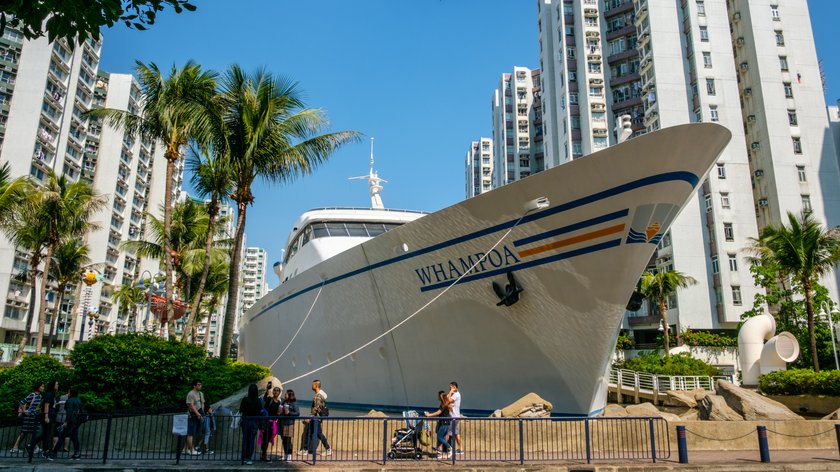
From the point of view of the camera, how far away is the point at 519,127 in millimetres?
73438

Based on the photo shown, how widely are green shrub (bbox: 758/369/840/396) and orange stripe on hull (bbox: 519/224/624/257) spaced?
17.4 m

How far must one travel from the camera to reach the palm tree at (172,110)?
16670 millimetres

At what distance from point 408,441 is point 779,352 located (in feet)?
69.9

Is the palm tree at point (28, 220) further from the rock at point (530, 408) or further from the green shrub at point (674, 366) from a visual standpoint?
the green shrub at point (674, 366)

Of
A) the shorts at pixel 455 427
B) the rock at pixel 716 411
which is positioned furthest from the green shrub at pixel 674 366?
the shorts at pixel 455 427

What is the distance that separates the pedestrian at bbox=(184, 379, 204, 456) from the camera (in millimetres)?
9195

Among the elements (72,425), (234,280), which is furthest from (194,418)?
(234,280)

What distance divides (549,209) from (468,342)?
3174mm

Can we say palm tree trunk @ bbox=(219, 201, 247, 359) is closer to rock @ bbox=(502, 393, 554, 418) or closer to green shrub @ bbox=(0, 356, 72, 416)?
green shrub @ bbox=(0, 356, 72, 416)

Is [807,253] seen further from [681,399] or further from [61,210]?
[61,210]

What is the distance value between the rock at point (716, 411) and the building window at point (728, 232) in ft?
96.2

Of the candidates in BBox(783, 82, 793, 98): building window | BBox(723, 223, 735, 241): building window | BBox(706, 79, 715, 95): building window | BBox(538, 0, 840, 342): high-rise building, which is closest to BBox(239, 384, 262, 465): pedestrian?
BBox(538, 0, 840, 342): high-rise building

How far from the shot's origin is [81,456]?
29.8ft

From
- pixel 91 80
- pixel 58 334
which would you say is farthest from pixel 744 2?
pixel 58 334
